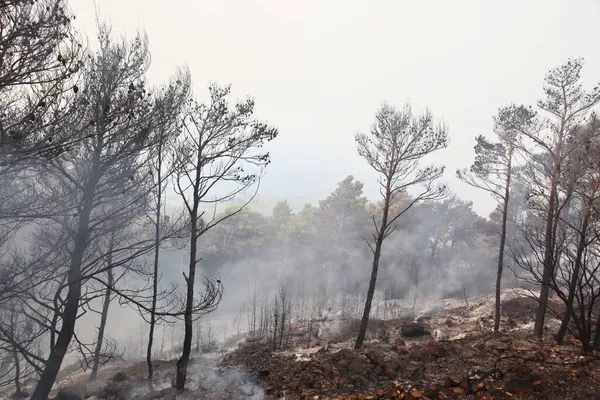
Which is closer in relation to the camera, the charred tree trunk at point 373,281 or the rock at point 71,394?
the rock at point 71,394

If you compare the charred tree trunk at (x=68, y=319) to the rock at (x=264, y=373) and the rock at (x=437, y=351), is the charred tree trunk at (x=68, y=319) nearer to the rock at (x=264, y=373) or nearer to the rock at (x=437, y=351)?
the rock at (x=264, y=373)

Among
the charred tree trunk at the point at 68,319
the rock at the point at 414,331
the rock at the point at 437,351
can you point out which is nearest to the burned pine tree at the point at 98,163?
the charred tree trunk at the point at 68,319

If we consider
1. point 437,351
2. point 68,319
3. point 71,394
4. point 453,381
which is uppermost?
point 68,319

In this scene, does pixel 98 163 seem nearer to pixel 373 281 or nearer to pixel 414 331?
pixel 373 281

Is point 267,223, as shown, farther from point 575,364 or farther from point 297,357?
point 575,364

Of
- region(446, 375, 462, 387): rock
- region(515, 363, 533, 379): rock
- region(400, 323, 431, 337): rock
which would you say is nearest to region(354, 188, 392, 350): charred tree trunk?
region(400, 323, 431, 337): rock

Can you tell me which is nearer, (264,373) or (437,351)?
(437,351)

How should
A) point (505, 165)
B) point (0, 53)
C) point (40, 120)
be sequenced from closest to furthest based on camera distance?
point (0, 53), point (40, 120), point (505, 165)

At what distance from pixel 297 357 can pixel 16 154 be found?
36.7 ft

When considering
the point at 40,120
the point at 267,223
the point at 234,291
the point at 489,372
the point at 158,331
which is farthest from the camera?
the point at 267,223

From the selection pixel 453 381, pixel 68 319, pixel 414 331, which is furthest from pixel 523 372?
pixel 414 331

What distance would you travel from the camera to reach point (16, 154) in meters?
3.40

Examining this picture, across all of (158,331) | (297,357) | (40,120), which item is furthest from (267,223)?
(40,120)

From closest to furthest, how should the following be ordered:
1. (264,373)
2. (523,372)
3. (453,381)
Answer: (523,372), (453,381), (264,373)
